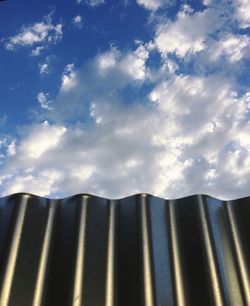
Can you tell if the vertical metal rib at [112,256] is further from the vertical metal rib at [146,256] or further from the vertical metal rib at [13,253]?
the vertical metal rib at [13,253]

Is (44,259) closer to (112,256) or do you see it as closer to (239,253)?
(112,256)

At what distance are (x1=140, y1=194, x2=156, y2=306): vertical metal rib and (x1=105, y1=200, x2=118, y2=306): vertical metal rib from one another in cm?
18

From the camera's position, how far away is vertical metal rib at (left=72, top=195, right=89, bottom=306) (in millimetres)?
1869

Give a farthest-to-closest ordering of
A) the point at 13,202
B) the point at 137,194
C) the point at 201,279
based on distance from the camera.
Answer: the point at 137,194
the point at 13,202
the point at 201,279

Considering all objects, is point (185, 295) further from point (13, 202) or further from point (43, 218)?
point (13, 202)

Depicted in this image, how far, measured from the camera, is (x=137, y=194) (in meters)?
2.37

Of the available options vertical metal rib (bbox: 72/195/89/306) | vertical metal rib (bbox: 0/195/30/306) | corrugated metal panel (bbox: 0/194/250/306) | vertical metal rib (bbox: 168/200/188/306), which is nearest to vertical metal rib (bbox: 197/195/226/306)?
corrugated metal panel (bbox: 0/194/250/306)

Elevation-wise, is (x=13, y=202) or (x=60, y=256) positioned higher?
(x=13, y=202)

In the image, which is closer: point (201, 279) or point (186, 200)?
point (201, 279)

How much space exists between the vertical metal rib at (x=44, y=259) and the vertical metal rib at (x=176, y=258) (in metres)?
0.76

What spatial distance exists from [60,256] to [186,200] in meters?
0.95

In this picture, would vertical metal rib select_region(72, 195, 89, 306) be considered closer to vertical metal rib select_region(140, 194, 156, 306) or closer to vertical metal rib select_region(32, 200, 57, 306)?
vertical metal rib select_region(32, 200, 57, 306)

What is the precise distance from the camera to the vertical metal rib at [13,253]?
1788mm

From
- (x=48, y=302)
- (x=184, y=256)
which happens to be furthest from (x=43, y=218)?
Answer: (x=184, y=256)
